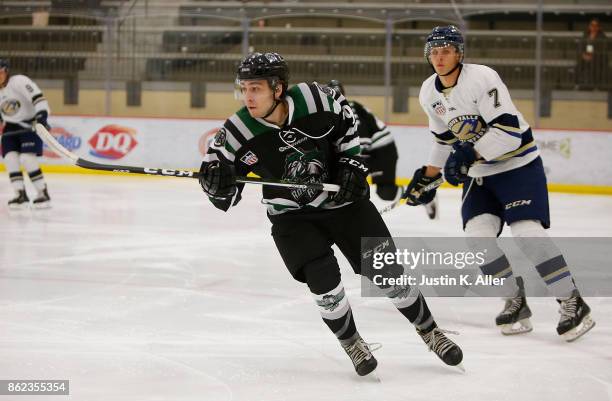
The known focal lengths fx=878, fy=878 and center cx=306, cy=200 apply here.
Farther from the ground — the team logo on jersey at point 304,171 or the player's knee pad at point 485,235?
the team logo on jersey at point 304,171

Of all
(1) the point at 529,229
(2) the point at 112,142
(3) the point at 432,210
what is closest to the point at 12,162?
(2) the point at 112,142

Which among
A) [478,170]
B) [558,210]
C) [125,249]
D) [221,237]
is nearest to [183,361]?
[478,170]

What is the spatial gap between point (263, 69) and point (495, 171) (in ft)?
3.72

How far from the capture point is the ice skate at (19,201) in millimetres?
6832

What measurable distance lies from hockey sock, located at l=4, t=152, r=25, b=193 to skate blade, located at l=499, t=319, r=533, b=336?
4.77 m

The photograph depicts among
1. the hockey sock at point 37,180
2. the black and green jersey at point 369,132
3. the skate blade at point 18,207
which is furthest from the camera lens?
the hockey sock at point 37,180

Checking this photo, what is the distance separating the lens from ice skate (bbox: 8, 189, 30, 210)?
6832 mm

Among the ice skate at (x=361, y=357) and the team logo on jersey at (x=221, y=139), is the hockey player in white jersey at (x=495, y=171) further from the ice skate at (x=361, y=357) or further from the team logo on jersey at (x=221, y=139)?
the team logo on jersey at (x=221, y=139)

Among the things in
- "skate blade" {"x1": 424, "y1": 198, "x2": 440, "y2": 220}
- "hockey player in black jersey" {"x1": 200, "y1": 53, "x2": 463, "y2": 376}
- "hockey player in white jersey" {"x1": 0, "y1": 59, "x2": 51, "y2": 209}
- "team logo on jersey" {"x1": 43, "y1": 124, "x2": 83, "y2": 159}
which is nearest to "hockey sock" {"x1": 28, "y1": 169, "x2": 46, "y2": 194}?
"hockey player in white jersey" {"x1": 0, "y1": 59, "x2": 51, "y2": 209}

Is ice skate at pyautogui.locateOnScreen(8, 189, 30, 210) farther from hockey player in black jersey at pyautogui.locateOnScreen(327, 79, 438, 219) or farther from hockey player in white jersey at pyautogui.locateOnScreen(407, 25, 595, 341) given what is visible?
hockey player in white jersey at pyautogui.locateOnScreen(407, 25, 595, 341)

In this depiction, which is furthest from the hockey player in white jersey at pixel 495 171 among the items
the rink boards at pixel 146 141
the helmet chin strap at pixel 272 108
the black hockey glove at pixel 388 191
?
the rink boards at pixel 146 141

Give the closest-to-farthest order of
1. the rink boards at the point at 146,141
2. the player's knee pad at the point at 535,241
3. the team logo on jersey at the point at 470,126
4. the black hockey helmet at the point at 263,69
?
the black hockey helmet at the point at 263,69 < the player's knee pad at the point at 535,241 < the team logo on jersey at the point at 470,126 < the rink boards at the point at 146,141

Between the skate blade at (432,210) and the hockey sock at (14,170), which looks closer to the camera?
the skate blade at (432,210)

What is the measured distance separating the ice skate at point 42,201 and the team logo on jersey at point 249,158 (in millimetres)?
4510
